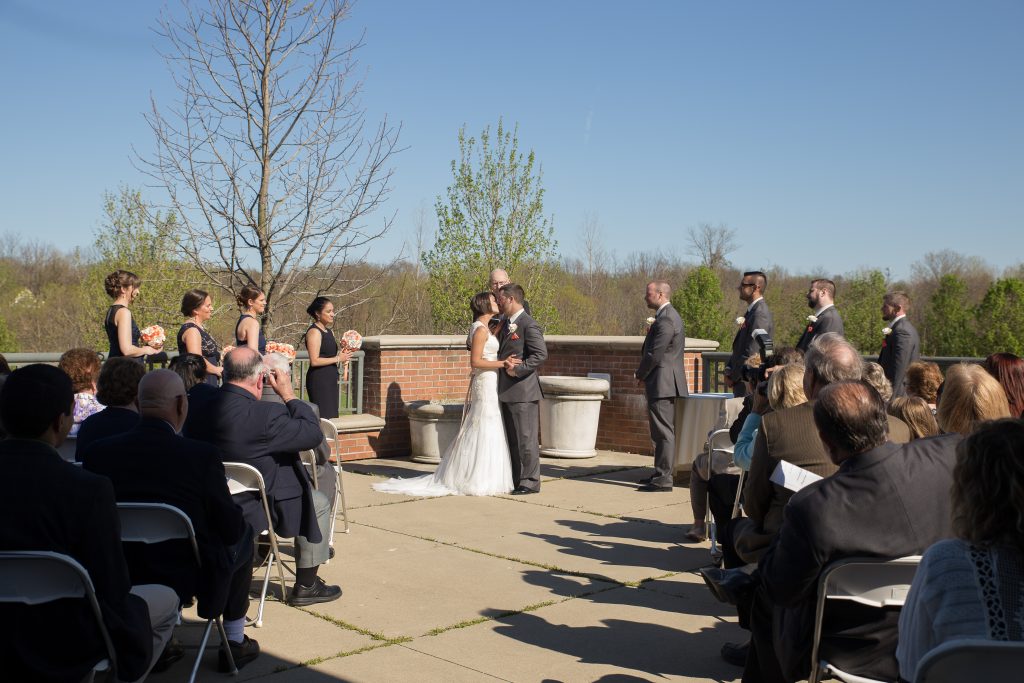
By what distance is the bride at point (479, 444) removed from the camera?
9.05 m

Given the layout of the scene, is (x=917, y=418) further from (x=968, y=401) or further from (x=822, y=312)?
(x=822, y=312)

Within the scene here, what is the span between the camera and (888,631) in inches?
126

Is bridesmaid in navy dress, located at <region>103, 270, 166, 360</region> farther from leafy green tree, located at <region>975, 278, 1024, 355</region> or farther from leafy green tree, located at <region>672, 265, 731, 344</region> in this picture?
leafy green tree, located at <region>672, 265, 731, 344</region>

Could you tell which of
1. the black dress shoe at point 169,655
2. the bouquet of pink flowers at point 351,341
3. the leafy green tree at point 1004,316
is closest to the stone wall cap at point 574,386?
the bouquet of pink flowers at point 351,341

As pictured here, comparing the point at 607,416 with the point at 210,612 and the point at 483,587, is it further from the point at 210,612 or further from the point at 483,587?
the point at 210,612

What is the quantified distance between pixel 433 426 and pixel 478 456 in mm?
1679

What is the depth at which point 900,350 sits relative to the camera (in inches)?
334

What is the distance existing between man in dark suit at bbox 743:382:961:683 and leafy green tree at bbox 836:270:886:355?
3435 centimetres

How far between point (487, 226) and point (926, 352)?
A: 60.0 ft

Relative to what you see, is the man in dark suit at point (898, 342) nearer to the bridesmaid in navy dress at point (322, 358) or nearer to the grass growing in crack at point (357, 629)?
the bridesmaid in navy dress at point (322, 358)

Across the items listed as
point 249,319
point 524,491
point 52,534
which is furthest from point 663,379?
point 52,534

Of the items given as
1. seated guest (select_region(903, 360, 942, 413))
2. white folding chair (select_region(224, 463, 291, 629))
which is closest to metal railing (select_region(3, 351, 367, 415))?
white folding chair (select_region(224, 463, 291, 629))

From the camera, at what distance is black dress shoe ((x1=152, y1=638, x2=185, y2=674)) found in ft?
14.2

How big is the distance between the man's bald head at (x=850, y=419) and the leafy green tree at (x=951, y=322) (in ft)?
100
